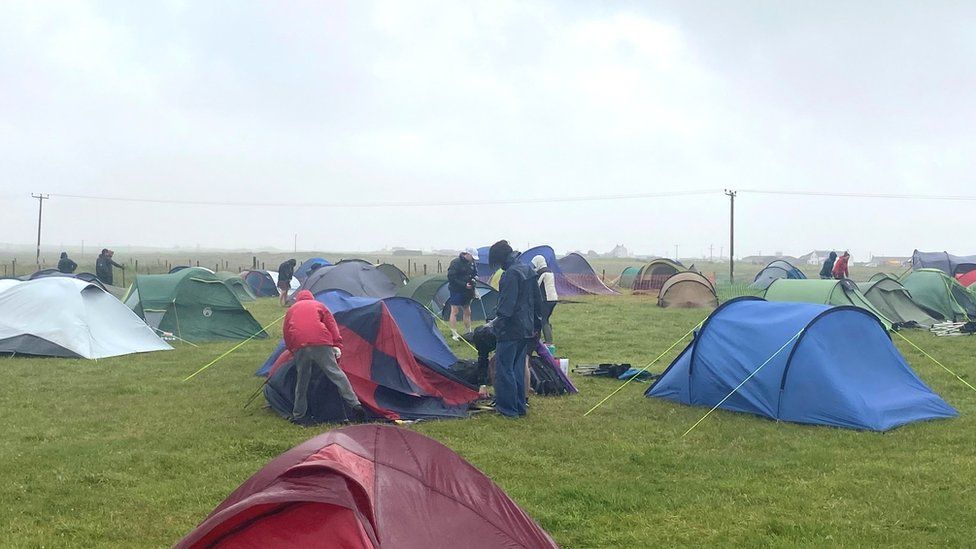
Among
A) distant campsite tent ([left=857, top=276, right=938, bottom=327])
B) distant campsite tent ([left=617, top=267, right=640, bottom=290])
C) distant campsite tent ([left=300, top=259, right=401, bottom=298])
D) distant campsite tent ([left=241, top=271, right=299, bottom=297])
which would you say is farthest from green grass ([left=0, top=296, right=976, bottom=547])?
distant campsite tent ([left=617, top=267, right=640, bottom=290])

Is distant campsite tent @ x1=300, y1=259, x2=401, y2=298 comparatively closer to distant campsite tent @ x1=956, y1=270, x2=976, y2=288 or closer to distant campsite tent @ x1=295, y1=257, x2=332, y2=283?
distant campsite tent @ x1=295, y1=257, x2=332, y2=283

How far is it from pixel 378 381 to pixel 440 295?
1148 cm

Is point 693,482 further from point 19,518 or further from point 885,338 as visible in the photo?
point 19,518

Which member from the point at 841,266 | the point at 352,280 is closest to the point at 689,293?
the point at 841,266

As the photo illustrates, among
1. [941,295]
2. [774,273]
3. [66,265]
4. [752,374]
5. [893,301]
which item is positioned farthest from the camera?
[774,273]

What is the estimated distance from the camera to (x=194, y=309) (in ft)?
53.2

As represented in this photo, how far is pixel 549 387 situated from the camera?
10.4 meters

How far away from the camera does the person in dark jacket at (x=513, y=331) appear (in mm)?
9070

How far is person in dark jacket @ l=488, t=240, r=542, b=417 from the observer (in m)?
9.07

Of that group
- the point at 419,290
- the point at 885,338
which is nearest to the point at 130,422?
the point at 885,338

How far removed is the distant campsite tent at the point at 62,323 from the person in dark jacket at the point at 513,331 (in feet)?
26.9

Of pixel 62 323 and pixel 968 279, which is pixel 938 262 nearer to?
pixel 968 279

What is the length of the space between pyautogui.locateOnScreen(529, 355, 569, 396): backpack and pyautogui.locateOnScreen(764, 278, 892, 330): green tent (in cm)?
911

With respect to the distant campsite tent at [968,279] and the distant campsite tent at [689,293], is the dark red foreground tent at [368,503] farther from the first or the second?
the distant campsite tent at [968,279]
